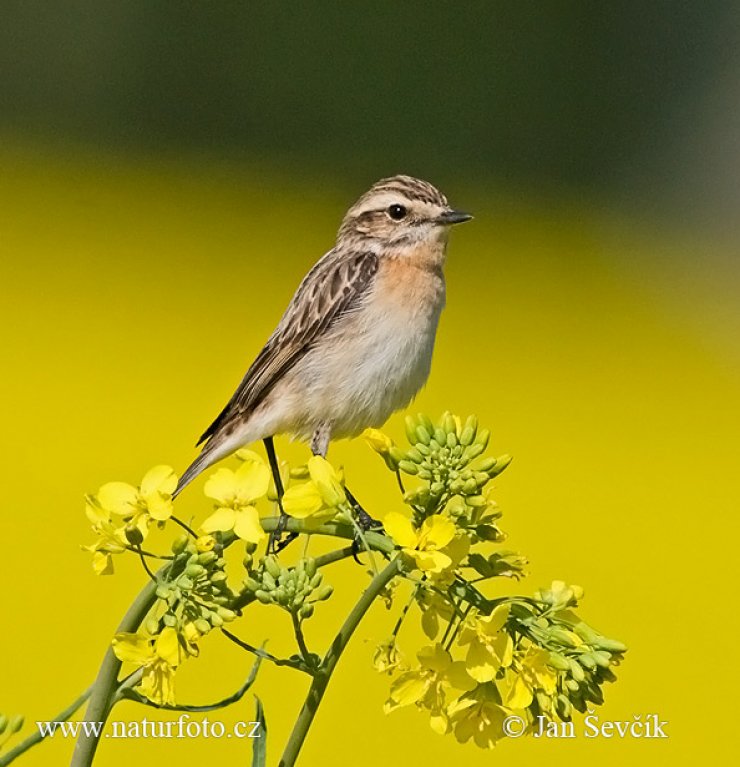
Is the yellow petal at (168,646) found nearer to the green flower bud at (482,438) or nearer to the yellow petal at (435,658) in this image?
the yellow petal at (435,658)

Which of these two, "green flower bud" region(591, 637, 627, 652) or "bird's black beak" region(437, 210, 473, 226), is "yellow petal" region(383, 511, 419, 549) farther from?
"bird's black beak" region(437, 210, 473, 226)

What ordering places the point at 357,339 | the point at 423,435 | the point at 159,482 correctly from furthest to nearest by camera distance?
1. the point at 357,339
2. the point at 423,435
3. the point at 159,482

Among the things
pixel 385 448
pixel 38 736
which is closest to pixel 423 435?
pixel 385 448

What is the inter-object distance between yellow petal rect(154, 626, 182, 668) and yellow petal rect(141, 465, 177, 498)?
23cm

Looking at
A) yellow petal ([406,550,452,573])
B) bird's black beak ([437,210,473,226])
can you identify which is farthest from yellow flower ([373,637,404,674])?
bird's black beak ([437,210,473,226])

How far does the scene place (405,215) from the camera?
4.59m

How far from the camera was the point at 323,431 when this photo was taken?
14.1ft

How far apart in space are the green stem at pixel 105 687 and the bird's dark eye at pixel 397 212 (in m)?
2.47

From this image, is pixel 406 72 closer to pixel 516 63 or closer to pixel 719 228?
pixel 516 63

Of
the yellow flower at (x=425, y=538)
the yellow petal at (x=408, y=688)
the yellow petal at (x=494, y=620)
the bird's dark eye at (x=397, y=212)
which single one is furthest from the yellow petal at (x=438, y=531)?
the bird's dark eye at (x=397, y=212)

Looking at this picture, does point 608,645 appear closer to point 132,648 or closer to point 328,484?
point 328,484

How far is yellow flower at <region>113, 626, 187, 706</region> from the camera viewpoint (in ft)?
7.25

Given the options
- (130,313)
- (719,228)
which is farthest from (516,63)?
(130,313)

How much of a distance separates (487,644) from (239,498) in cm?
45
